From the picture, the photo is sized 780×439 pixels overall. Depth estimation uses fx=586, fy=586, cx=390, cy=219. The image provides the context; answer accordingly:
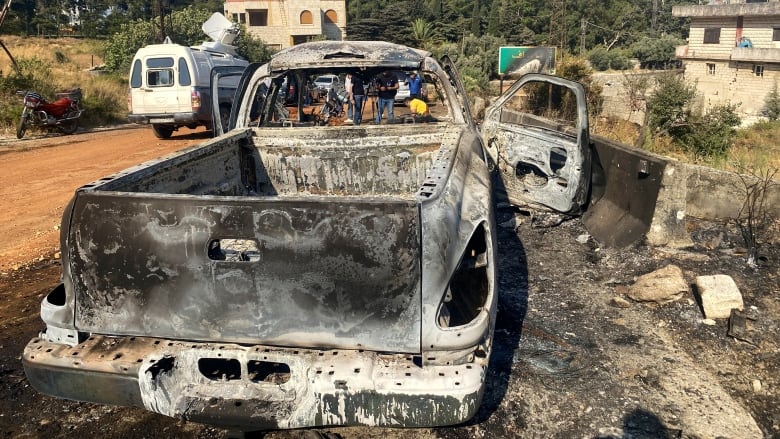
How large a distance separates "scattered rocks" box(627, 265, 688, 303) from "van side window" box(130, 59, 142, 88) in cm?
1170

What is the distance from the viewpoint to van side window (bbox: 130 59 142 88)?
12734 mm

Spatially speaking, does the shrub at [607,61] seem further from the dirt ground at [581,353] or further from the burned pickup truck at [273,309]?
the burned pickup truck at [273,309]

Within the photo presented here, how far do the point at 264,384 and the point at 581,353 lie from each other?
208 centimetres

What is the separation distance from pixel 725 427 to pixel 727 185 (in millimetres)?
3397

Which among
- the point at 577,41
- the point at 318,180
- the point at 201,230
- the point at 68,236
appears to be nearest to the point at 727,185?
the point at 318,180

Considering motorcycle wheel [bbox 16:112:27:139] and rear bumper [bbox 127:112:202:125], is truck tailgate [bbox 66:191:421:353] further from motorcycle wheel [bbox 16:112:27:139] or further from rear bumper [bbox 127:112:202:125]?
motorcycle wheel [bbox 16:112:27:139]

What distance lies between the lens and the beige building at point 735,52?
3309 centimetres

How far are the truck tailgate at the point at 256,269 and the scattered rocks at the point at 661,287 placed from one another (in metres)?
2.64

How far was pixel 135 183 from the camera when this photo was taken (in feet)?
9.33

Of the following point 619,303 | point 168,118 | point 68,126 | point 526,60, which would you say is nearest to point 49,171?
point 168,118

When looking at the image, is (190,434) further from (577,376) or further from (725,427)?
(725,427)

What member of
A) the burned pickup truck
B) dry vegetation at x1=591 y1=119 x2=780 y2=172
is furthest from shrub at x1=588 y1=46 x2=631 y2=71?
the burned pickup truck

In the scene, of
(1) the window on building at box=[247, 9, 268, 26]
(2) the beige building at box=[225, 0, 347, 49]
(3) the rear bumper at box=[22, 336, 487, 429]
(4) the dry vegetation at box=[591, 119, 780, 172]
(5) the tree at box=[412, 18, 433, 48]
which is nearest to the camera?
(3) the rear bumper at box=[22, 336, 487, 429]

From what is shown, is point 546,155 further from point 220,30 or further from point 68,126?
point 220,30
